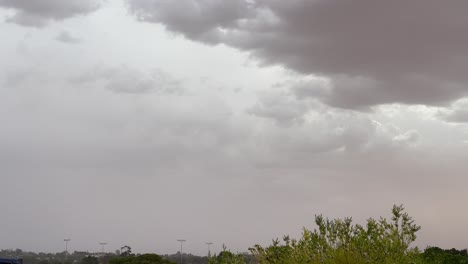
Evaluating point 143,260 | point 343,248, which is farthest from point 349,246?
point 143,260

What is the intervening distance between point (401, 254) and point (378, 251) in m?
0.97

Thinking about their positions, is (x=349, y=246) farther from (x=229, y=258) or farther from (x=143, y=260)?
(x=143, y=260)

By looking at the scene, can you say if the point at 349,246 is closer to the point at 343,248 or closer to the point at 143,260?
the point at 343,248

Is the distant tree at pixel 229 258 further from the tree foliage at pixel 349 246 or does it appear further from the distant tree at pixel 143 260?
the distant tree at pixel 143 260

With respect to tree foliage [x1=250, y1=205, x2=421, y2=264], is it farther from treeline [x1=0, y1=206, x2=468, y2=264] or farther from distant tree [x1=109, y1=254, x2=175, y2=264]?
distant tree [x1=109, y1=254, x2=175, y2=264]

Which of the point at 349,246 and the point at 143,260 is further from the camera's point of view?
the point at 143,260

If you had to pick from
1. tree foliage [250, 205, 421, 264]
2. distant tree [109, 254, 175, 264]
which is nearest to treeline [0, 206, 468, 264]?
tree foliage [250, 205, 421, 264]

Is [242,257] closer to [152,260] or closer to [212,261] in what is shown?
[212,261]

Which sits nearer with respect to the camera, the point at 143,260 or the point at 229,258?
the point at 229,258

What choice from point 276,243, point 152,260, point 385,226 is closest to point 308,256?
point 276,243

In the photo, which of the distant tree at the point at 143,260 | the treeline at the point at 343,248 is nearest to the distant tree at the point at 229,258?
the treeline at the point at 343,248

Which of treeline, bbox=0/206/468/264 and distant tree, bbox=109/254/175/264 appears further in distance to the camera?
distant tree, bbox=109/254/175/264

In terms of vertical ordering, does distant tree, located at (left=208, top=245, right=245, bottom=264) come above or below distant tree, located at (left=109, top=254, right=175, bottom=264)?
below

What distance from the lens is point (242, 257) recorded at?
29328mm
